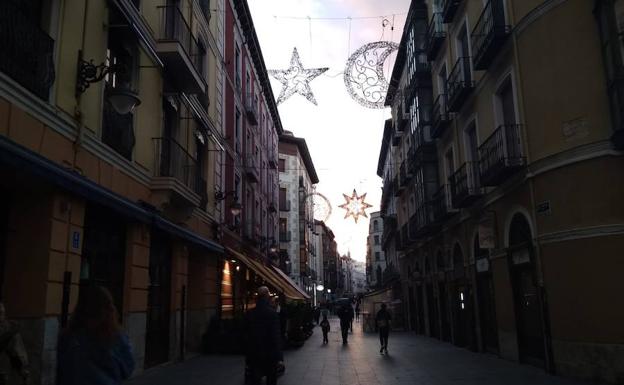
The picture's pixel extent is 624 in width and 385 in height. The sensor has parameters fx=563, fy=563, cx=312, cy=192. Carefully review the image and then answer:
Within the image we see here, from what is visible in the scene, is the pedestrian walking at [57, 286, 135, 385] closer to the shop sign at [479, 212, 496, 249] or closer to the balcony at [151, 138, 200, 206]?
the balcony at [151, 138, 200, 206]

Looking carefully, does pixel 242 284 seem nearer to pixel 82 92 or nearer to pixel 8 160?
pixel 82 92

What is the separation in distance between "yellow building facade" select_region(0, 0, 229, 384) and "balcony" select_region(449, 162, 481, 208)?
25.5 feet

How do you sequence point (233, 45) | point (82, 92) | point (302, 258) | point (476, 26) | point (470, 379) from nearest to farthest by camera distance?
point (82, 92)
point (470, 379)
point (476, 26)
point (233, 45)
point (302, 258)

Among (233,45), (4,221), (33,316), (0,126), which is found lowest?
(33,316)

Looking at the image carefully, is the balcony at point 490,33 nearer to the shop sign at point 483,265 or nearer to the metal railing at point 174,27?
the shop sign at point 483,265

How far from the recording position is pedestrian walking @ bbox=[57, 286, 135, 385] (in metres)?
3.44

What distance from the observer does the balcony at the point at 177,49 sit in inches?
523

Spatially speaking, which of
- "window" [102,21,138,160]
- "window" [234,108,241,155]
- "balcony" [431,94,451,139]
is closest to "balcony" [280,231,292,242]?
"window" [234,108,241,155]

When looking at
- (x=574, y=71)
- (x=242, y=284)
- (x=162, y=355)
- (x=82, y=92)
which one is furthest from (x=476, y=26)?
(x=242, y=284)

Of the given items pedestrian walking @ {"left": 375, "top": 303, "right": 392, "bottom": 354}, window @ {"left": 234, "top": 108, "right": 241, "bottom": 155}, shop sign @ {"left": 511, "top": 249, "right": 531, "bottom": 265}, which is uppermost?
window @ {"left": 234, "top": 108, "right": 241, "bottom": 155}

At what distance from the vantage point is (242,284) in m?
25.0

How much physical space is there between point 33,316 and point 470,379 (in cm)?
820

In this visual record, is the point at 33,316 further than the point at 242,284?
No

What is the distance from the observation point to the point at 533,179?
1283 cm
